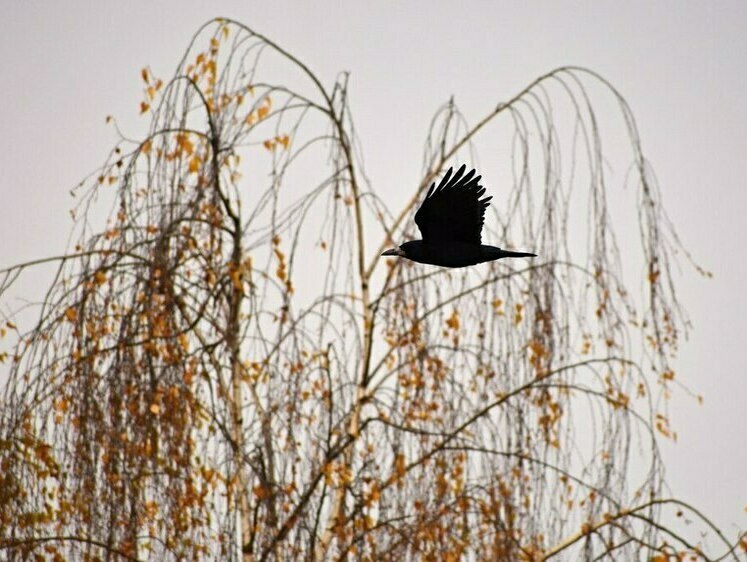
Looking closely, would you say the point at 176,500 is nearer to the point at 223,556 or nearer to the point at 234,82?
the point at 223,556

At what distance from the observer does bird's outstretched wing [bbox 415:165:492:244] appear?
6.20ft

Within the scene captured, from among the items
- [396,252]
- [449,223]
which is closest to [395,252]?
[396,252]

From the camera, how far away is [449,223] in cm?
191

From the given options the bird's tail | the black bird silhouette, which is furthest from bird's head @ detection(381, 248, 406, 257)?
the bird's tail

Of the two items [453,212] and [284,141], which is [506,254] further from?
[284,141]

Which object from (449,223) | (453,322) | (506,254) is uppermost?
(453,322)

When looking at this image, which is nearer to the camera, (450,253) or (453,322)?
(450,253)

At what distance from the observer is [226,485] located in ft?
10.8

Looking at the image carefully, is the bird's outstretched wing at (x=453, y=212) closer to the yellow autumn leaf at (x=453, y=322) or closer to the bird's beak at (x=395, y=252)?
the bird's beak at (x=395, y=252)

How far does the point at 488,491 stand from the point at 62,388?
1.29m

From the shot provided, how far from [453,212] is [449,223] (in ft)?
0.07

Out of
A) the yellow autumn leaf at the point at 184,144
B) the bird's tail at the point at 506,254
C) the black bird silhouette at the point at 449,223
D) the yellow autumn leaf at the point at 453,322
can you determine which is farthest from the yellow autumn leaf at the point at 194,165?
the bird's tail at the point at 506,254

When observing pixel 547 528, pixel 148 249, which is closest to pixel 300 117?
pixel 148 249

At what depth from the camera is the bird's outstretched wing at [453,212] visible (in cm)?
189
